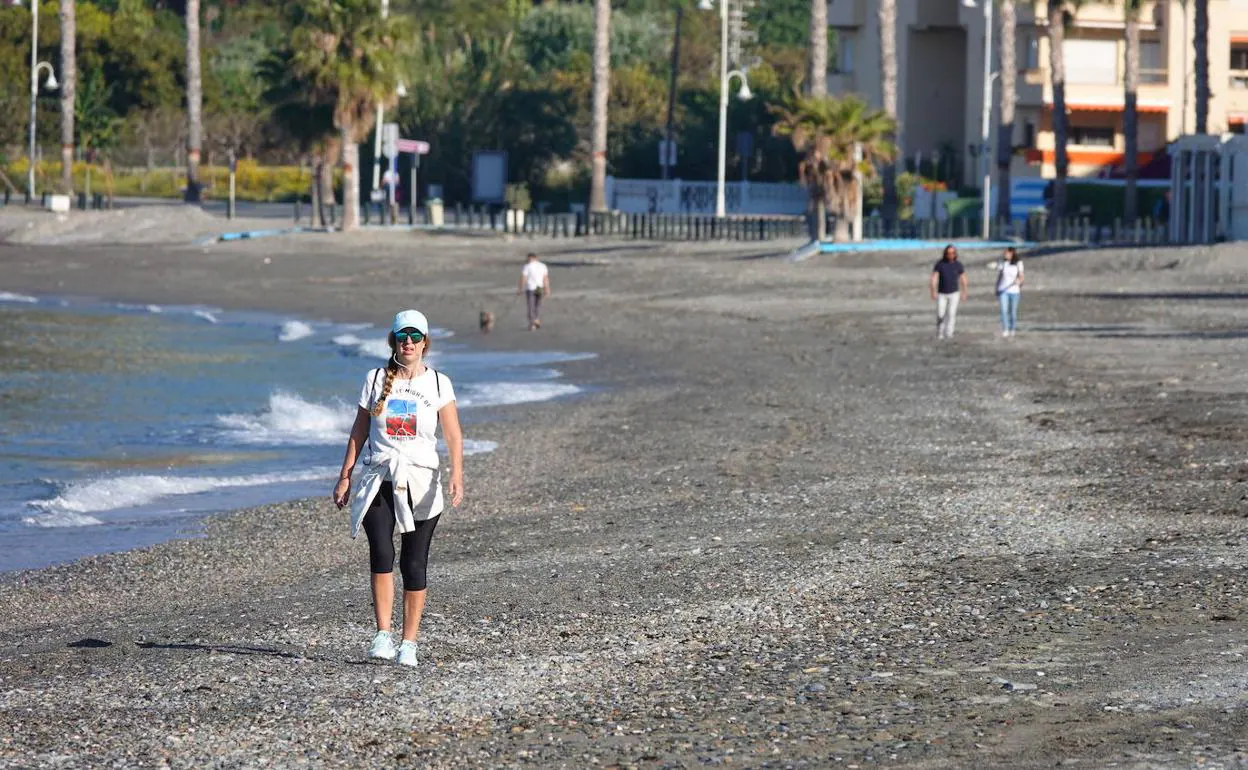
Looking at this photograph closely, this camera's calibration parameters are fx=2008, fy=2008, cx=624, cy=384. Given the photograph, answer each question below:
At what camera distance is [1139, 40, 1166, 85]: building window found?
6775cm

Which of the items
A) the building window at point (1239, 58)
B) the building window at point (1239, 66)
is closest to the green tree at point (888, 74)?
the building window at point (1239, 66)

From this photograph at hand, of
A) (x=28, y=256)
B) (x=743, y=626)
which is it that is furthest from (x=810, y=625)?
(x=28, y=256)

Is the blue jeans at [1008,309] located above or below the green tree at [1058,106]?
below

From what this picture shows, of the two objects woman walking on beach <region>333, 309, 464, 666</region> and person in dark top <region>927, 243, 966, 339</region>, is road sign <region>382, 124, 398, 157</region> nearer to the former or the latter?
person in dark top <region>927, 243, 966, 339</region>

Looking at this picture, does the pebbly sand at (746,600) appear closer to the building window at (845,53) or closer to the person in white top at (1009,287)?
the person in white top at (1009,287)

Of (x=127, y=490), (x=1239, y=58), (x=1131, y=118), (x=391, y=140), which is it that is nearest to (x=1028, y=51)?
(x=1239, y=58)

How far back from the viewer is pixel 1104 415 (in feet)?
63.1

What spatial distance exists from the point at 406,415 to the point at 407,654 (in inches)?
43.9

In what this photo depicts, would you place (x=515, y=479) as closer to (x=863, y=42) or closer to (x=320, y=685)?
(x=320, y=685)

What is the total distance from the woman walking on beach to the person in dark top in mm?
20089

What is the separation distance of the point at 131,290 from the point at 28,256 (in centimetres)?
981

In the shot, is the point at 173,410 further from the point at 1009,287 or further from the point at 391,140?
the point at 391,140

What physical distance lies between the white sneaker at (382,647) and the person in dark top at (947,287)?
65.8 ft

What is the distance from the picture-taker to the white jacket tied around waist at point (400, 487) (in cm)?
882
